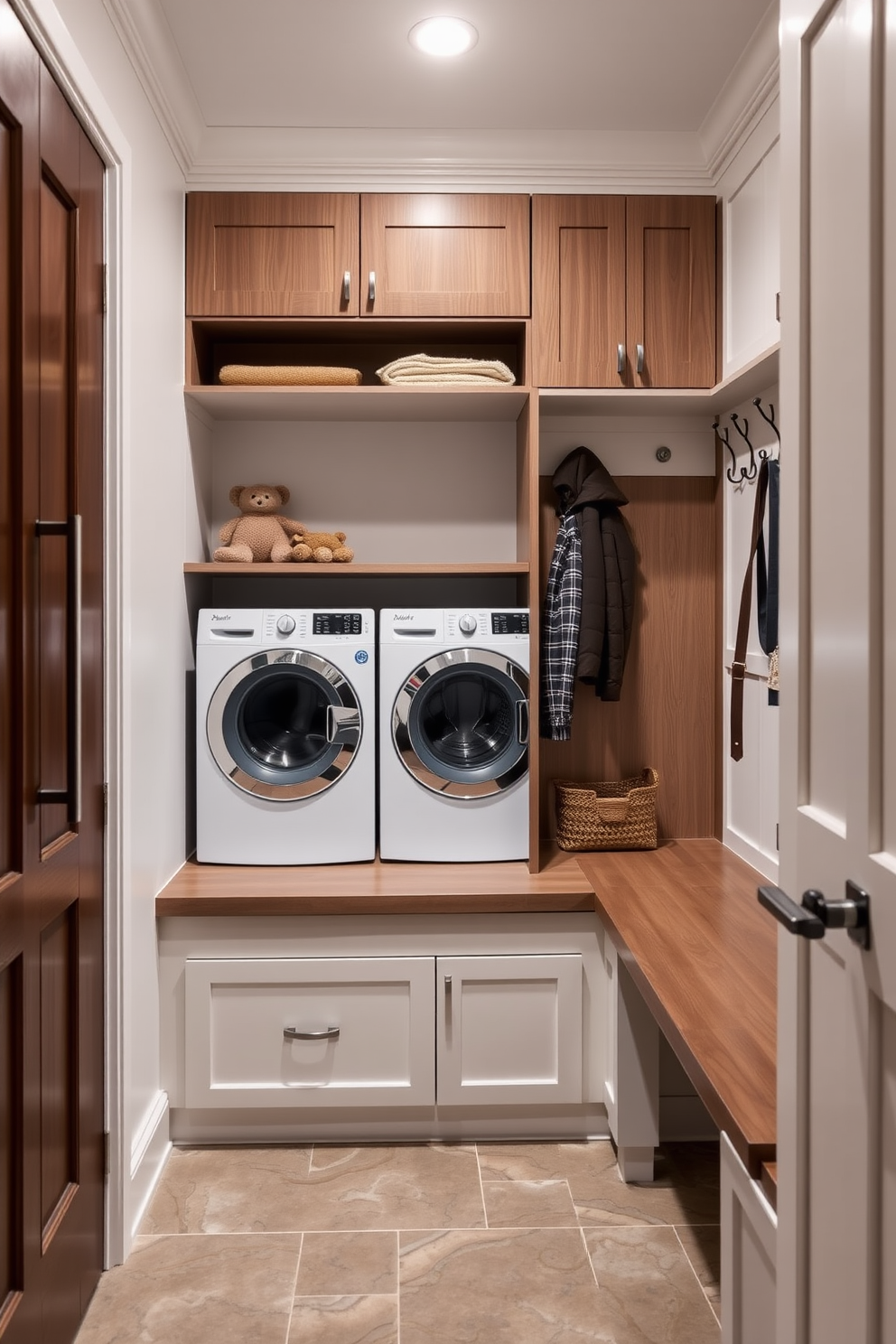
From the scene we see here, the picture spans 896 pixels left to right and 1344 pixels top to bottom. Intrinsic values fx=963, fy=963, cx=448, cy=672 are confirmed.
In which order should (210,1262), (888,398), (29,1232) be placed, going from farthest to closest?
(210,1262) < (29,1232) < (888,398)

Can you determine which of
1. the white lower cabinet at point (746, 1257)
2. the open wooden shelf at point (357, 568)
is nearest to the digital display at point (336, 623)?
the open wooden shelf at point (357, 568)

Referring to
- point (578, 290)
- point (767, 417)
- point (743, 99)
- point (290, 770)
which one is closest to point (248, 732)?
point (290, 770)

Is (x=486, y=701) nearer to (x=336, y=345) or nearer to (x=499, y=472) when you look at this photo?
(x=499, y=472)

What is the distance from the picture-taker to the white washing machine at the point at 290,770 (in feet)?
8.94

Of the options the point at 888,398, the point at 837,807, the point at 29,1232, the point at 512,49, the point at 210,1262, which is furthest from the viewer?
the point at 512,49

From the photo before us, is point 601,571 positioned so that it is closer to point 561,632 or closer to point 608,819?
point 561,632

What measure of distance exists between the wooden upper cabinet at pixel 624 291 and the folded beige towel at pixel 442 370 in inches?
5.6

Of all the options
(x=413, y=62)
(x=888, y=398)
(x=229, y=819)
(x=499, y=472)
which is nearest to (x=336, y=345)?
(x=499, y=472)

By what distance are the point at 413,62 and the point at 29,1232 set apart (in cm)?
262

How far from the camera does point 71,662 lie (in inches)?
68.8

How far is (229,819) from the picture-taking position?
108 inches

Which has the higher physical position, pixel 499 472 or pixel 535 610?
pixel 499 472

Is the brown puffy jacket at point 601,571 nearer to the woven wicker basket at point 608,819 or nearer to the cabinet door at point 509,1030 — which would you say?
the woven wicker basket at point 608,819

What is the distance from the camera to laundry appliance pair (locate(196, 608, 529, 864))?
2729mm
